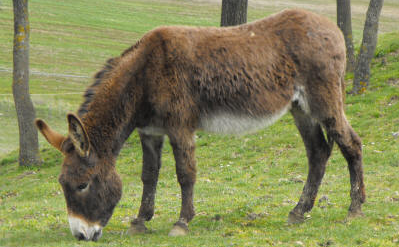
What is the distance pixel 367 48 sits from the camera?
1552cm

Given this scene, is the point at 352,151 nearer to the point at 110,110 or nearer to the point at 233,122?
the point at 233,122

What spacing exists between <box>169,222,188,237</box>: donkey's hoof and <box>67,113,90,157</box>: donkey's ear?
5.28ft

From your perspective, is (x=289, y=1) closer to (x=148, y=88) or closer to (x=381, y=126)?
(x=381, y=126)

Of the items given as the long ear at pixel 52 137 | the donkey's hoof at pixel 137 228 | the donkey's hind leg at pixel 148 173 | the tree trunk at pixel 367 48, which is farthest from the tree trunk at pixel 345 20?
the long ear at pixel 52 137

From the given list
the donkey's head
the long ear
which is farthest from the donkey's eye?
the long ear

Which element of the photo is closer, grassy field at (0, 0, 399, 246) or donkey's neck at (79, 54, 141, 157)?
donkey's neck at (79, 54, 141, 157)

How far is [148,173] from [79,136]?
150 cm

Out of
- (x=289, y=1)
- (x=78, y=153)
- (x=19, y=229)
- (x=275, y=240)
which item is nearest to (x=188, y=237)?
(x=275, y=240)

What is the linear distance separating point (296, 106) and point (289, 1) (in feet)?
227

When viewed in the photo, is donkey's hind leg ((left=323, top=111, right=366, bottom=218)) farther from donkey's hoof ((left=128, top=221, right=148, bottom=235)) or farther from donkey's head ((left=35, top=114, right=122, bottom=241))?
donkey's head ((left=35, top=114, right=122, bottom=241))

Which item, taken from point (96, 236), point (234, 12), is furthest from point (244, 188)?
point (234, 12)

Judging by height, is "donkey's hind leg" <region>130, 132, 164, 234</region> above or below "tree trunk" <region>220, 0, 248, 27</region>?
below

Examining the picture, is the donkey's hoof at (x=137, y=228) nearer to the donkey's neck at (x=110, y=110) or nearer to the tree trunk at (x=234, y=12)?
the donkey's neck at (x=110, y=110)

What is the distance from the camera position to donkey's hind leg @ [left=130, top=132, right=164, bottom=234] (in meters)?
7.34
